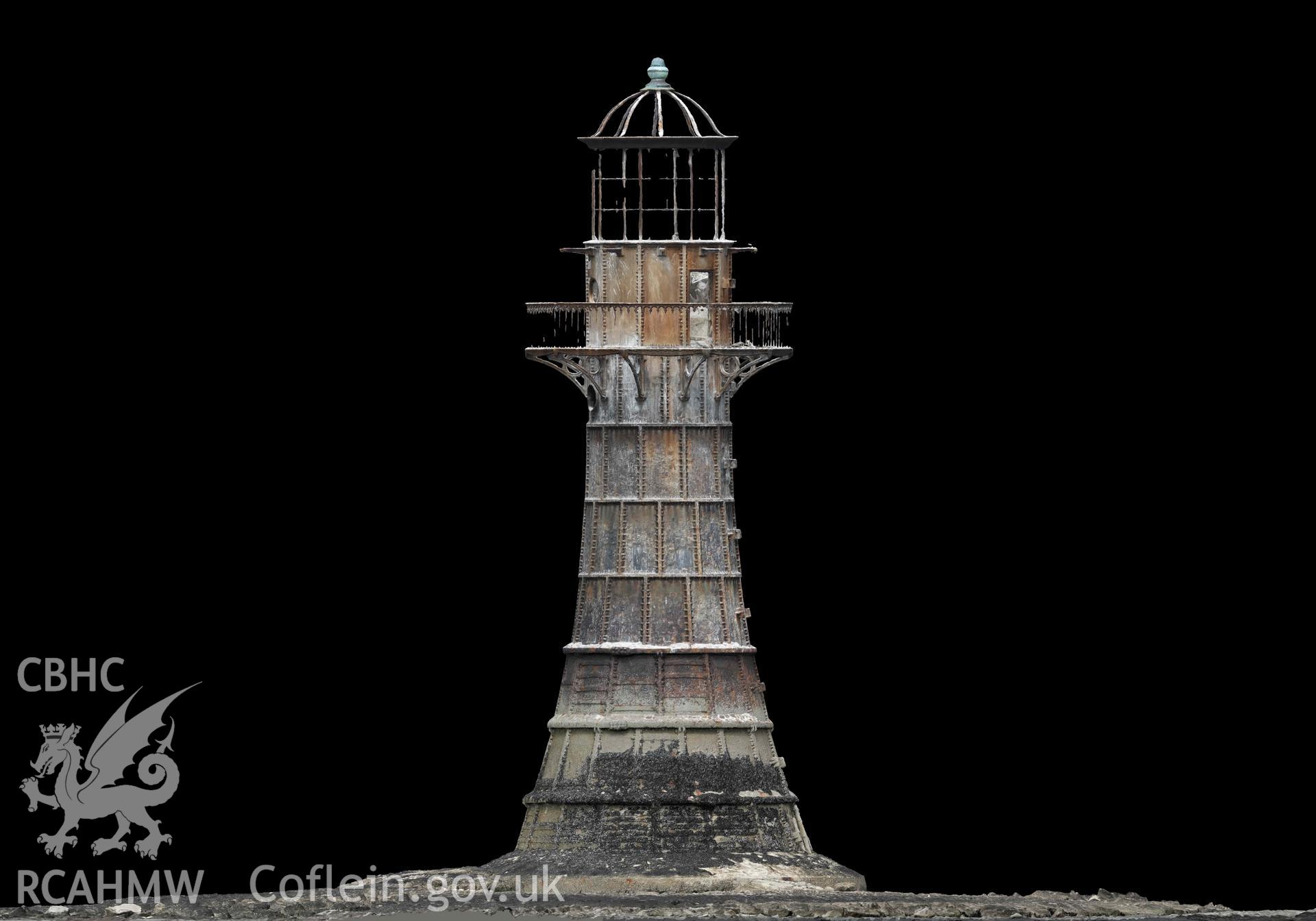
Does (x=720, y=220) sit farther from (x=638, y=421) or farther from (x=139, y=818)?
(x=139, y=818)

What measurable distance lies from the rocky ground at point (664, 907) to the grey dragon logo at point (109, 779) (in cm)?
94

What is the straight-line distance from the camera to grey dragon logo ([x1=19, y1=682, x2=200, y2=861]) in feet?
134

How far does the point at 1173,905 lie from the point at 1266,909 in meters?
1.14

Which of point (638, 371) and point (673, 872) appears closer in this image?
point (673, 872)

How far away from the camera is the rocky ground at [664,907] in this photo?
40.2 metres

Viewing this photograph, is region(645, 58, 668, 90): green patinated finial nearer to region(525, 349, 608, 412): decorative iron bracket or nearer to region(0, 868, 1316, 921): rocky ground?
region(525, 349, 608, 412): decorative iron bracket

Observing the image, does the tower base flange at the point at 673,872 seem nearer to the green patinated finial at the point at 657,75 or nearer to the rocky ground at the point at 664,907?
the rocky ground at the point at 664,907

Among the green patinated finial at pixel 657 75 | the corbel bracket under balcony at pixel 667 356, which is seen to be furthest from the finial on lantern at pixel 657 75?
the corbel bracket under balcony at pixel 667 356

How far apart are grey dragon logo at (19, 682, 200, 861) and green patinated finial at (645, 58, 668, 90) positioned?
9.96m

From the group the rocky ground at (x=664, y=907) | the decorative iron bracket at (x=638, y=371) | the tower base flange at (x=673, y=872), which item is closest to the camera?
the rocky ground at (x=664, y=907)

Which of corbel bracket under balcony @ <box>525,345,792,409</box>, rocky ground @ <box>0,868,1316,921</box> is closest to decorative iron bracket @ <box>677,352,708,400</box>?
corbel bracket under balcony @ <box>525,345,792,409</box>

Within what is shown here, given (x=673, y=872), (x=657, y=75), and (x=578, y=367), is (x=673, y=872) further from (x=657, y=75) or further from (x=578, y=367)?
(x=657, y=75)

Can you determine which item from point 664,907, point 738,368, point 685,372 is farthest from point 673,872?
point 738,368

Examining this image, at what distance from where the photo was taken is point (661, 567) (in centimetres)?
4359
